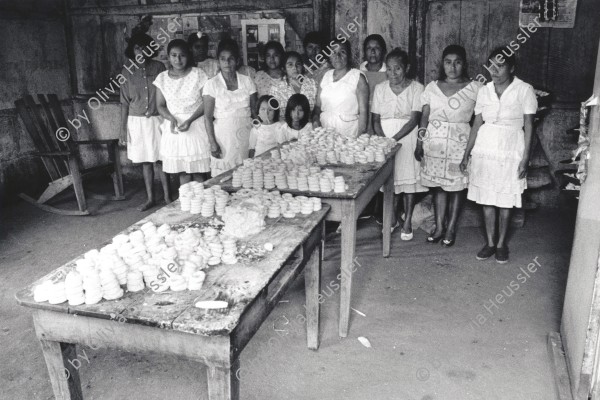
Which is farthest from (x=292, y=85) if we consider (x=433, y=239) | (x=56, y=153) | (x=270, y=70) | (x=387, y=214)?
(x=56, y=153)

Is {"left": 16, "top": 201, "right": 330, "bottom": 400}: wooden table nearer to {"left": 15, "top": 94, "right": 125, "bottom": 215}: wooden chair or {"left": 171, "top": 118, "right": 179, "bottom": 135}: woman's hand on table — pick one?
{"left": 171, "top": 118, "right": 179, "bottom": 135}: woman's hand on table

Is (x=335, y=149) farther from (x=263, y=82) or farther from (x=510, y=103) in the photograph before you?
(x=263, y=82)

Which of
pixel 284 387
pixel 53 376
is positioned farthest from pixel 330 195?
pixel 53 376

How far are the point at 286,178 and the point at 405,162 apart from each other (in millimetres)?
2172

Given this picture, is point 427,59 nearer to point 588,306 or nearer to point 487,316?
point 487,316

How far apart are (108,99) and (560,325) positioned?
653 cm

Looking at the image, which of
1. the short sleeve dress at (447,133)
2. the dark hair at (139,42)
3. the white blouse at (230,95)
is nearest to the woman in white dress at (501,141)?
the short sleeve dress at (447,133)

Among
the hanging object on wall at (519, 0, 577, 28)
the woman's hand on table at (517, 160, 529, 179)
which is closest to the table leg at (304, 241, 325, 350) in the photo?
the woman's hand on table at (517, 160, 529, 179)

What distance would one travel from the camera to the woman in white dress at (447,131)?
479 centimetres

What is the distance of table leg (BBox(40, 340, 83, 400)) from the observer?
208 centimetres

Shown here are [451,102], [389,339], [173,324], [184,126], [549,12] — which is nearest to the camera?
[173,324]

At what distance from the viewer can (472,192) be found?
4762 mm

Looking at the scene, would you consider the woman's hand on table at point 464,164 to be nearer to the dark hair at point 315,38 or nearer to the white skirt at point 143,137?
the dark hair at point 315,38

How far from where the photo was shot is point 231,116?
209 inches
